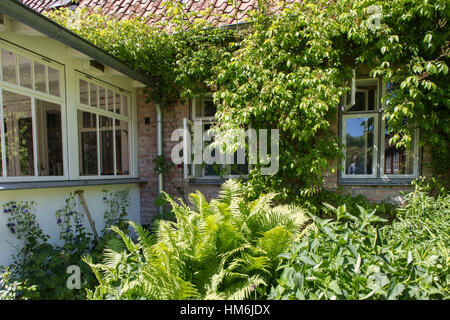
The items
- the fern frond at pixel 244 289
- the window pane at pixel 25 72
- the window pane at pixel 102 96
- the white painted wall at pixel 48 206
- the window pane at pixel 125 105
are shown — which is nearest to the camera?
the fern frond at pixel 244 289

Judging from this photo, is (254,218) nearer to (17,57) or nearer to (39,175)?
(39,175)

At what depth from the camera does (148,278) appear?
65.7 inches

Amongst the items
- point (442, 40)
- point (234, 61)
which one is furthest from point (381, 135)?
point (234, 61)

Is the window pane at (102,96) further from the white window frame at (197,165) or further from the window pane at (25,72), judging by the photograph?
the white window frame at (197,165)

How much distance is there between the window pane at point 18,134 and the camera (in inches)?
117

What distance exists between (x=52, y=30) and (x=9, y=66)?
72 centimetres

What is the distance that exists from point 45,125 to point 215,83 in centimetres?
266

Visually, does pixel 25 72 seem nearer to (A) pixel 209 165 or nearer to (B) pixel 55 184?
(B) pixel 55 184

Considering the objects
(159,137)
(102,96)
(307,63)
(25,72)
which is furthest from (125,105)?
(307,63)

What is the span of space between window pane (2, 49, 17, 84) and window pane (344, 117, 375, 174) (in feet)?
16.3

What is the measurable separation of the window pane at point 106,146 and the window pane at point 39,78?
1.12 m

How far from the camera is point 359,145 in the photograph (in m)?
4.36

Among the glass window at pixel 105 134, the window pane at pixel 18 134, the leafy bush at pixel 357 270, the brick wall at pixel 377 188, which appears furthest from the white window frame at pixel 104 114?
the brick wall at pixel 377 188

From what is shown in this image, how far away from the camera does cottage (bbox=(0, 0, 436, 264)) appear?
298 centimetres
